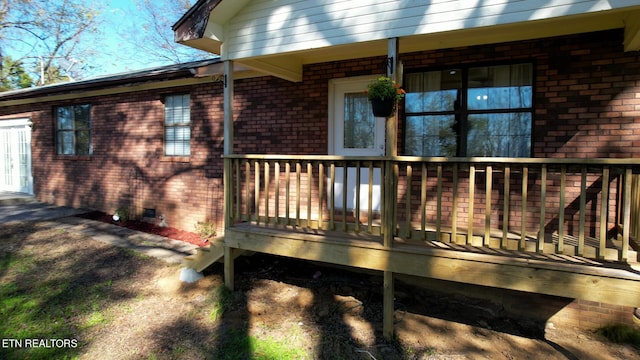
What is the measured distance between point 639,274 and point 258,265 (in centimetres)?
479

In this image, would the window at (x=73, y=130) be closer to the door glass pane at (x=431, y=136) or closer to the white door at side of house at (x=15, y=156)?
the white door at side of house at (x=15, y=156)

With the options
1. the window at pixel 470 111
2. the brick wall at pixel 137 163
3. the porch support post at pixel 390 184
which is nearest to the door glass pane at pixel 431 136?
the window at pixel 470 111

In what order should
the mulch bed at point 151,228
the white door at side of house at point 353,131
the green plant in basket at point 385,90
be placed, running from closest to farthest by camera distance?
the green plant in basket at point 385,90 < the white door at side of house at point 353,131 < the mulch bed at point 151,228

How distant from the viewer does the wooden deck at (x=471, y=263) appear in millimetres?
3266

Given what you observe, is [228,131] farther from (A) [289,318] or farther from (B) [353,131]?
(A) [289,318]

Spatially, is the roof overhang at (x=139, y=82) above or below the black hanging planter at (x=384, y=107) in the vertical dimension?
above

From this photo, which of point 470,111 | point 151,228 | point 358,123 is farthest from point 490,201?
point 151,228

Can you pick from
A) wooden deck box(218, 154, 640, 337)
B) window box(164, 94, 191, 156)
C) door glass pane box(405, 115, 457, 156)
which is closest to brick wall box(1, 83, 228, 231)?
window box(164, 94, 191, 156)

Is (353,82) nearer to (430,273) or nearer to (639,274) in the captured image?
(430,273)

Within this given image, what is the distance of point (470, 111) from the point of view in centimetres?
519

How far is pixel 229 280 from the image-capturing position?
207 inches

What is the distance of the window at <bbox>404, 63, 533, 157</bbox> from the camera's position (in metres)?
4.96

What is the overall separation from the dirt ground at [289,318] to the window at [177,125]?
8.69ft

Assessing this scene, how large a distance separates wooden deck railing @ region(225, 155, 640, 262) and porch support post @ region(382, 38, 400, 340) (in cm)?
1
